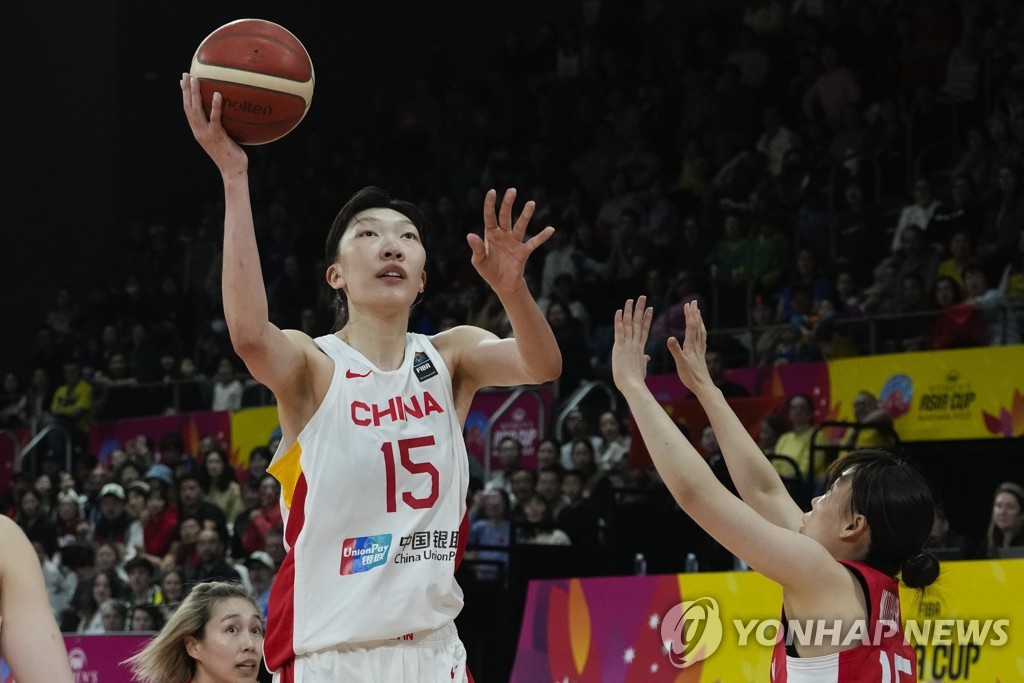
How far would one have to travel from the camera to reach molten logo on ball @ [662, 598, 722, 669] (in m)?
6.95

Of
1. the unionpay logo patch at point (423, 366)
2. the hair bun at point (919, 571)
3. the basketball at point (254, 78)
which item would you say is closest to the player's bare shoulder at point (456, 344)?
the unionpay logo patch at point (423, 366)

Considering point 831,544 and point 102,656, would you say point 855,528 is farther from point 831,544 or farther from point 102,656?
point 102,656

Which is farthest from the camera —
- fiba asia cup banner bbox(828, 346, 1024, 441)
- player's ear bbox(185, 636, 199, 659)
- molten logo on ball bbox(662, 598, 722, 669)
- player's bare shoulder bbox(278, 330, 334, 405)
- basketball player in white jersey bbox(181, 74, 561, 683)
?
fiba asia cup banner bbox(828, 346, 1024, 441)

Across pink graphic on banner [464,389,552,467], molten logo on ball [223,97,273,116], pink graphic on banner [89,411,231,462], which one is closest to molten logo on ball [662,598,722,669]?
molten logo on ball [223,97,273,116]

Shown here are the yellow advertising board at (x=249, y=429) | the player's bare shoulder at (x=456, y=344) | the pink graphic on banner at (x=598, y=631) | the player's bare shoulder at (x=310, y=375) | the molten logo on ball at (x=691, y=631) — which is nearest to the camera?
the player's bare shoulder at (x=310, y=375)

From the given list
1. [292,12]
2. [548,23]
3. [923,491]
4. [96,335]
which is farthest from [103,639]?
[292,12]

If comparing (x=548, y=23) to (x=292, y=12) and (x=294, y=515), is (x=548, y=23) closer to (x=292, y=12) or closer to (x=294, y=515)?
(x=292, y=12)

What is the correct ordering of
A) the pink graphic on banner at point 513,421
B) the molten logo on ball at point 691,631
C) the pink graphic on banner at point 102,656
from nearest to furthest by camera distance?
the molten logo on ball at point 691,631 → the pink graphic on banner at point 102,656 → the pink graphic on banner at point 513,421

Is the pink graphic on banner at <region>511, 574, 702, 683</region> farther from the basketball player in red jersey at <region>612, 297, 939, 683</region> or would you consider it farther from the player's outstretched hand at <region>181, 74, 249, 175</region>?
the player's outstretched hand at <region>181, 74, 249, 175</region>

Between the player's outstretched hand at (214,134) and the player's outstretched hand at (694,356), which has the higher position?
the player's outstretched hand at (214,134)

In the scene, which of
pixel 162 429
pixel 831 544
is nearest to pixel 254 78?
pixel 831 544

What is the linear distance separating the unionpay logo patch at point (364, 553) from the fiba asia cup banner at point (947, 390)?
6491mm

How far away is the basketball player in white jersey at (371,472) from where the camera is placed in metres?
3.99

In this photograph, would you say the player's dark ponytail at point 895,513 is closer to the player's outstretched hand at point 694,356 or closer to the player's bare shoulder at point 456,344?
the player's outstretched hand at point 694,356
